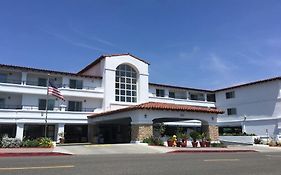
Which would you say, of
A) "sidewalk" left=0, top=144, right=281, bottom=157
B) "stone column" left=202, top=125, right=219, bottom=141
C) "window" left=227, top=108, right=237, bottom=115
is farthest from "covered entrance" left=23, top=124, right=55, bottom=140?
"window" left=227, top=108, right=237, bottom=115

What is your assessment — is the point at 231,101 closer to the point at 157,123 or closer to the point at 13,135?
the point at 157,123

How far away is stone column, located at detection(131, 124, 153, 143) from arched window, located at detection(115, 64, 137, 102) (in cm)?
1424

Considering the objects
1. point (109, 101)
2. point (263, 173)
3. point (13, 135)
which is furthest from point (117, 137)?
point (263, 173)

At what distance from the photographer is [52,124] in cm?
3666

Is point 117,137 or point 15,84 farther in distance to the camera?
point 117,137

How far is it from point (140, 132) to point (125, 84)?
16.0 m

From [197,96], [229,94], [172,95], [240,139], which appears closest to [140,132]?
[240,139]

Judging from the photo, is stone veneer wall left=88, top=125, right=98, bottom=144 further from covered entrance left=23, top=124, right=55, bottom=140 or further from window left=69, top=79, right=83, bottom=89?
window left=69, top=79, right=83, bottom=89

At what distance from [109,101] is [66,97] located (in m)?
5.39

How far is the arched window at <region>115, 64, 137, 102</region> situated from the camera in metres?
40.8

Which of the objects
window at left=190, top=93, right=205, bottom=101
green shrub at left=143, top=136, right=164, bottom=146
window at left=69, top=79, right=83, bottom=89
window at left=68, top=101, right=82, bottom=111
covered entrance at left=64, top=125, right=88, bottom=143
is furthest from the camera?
window at left=190, top=93, right=205, bottom=101

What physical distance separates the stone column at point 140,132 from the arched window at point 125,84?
561 inches

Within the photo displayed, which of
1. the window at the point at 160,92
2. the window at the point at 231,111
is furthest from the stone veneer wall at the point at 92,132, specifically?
the window at the point at 231,111

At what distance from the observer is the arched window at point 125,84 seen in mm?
40844
